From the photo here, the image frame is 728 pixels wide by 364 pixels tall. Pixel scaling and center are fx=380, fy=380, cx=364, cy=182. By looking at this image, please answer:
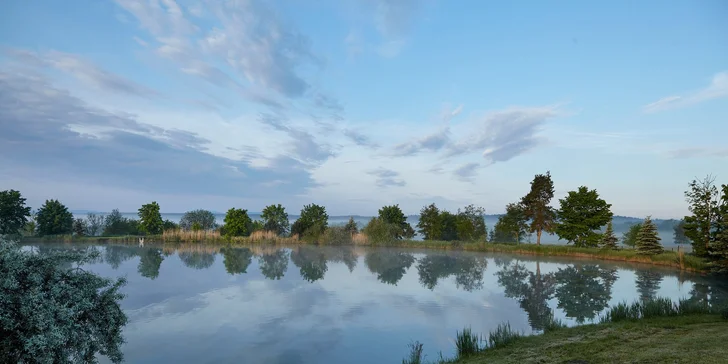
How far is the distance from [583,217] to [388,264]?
704 inches

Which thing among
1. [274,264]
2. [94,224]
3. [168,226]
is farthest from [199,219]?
[274,264]

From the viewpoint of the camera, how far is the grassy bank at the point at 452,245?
23078 mm

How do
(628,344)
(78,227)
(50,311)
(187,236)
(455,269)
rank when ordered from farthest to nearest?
(187,236), (78,227), (455,269), (628,344), (50,311)

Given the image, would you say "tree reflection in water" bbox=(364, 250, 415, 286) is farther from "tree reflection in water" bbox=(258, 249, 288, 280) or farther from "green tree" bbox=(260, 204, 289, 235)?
"green tree" bbox=(260, 204, 289, 235)

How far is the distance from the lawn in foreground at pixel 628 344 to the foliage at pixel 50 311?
5927 mm

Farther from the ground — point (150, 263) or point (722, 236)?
point (722, 236)

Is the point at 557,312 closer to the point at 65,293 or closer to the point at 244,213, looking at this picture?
the point at 65,293

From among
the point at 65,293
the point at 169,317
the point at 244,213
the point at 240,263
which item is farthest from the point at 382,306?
the point at 244,213

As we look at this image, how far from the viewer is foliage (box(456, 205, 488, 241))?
35281 millimetres

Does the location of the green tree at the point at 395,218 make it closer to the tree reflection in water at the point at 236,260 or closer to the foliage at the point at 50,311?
the tree reflection in water at the point at 236,260

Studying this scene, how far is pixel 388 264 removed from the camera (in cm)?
2402

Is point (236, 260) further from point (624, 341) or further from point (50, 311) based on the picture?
point (624, 341)

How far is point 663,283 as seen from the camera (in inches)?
690

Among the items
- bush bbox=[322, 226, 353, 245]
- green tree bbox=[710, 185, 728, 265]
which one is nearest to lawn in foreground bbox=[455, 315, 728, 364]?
green tree bbox=[710, 185, 728, 265]
